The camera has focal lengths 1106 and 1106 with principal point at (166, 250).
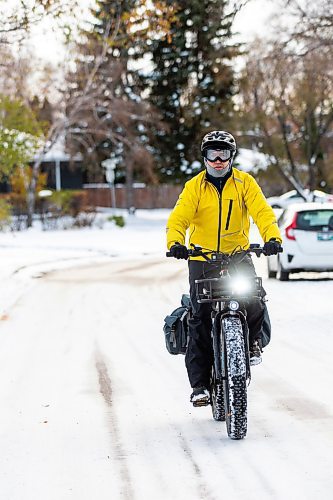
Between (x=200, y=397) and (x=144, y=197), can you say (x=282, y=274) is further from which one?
(x=144, y=197)

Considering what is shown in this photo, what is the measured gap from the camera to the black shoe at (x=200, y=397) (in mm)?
7336

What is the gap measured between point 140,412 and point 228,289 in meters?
1.38

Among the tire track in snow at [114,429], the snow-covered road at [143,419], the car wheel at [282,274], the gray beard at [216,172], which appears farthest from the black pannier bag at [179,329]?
the car wheel at [282,274]

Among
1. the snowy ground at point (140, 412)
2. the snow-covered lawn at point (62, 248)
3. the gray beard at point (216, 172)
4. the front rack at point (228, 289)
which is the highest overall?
the gray beard at point (216, 172)

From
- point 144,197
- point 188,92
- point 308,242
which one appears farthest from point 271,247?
point 144,197

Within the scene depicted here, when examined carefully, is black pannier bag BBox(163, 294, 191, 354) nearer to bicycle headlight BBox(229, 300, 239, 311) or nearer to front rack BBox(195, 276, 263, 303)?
front rack BBox(195, 276, 263, 303)

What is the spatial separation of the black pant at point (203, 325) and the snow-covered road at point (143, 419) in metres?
0.37

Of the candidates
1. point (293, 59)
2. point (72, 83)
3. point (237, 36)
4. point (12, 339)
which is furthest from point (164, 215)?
point (12, 339)

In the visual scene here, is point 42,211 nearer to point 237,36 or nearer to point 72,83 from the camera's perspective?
point 72,83

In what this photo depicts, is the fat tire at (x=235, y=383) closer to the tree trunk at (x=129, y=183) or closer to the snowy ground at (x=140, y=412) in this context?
the snowy ground at (x=140, y=412)

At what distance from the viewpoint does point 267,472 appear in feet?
19.2

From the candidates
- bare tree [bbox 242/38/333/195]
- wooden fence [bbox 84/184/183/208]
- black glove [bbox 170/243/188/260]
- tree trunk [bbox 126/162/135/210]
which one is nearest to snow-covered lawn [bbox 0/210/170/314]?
tree trunk [bbox 126/162/135/210]

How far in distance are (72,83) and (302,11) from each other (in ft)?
80.9

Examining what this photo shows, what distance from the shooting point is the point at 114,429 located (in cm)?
722
